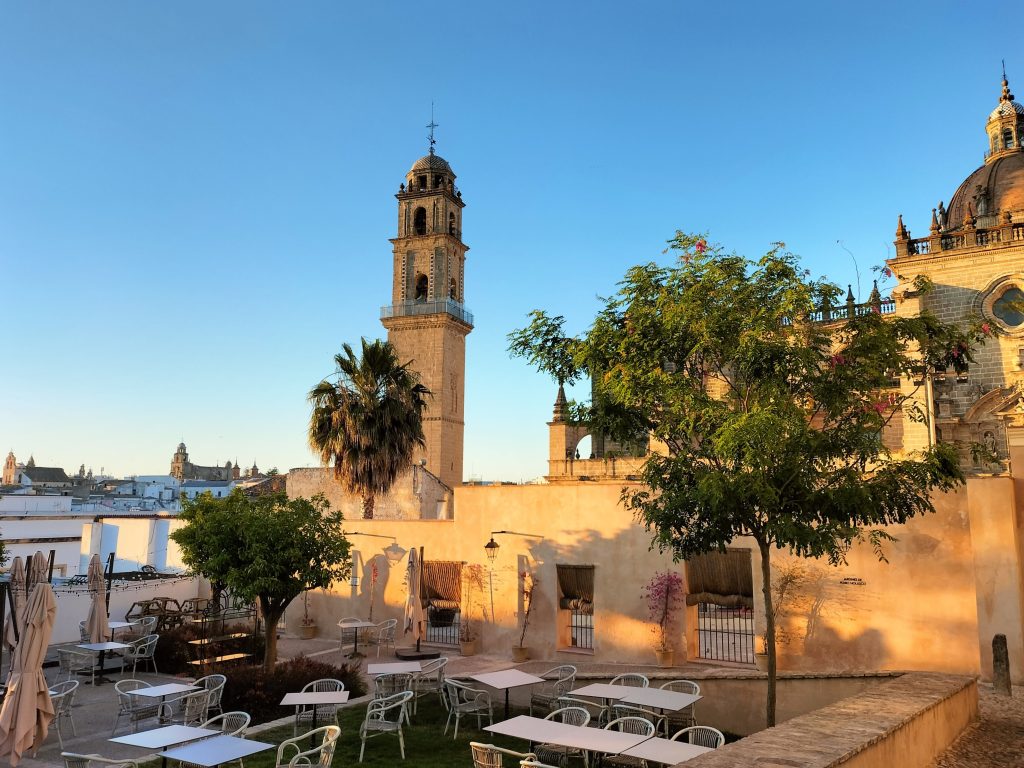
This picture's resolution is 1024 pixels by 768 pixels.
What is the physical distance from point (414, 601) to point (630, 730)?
8.95 meters

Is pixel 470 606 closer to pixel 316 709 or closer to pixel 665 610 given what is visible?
pixel 665 610

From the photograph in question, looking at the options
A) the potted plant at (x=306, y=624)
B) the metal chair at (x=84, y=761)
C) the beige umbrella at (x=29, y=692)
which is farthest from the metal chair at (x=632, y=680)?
the potted plant at (x=306, y=624)

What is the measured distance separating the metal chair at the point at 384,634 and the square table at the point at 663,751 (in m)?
10.3

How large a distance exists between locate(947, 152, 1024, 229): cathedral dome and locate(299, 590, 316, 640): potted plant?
29.0 m

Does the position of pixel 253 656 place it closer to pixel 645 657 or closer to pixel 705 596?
pixel 645 657

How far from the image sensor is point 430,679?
1338cm

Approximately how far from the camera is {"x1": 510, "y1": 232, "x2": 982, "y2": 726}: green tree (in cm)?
830

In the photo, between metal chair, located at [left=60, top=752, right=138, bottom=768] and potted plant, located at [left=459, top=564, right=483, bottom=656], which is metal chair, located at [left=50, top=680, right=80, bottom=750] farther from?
potted plant, located at [left=459, top=564, right=483, bottom=656]

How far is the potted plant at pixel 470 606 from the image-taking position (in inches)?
679

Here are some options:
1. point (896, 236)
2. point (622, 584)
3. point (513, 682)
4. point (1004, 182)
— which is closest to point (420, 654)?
point (622, 584)

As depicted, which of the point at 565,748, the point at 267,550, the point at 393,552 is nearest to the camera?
the point at 565,748

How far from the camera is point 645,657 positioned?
49.5 ft

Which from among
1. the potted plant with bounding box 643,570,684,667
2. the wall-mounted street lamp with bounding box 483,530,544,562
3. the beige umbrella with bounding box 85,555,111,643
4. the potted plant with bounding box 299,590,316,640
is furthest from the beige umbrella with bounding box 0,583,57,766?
the potted plant with bounding box 643,570,684,667

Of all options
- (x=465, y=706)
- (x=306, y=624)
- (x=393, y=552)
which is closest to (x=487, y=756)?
(x=465, y=706)
